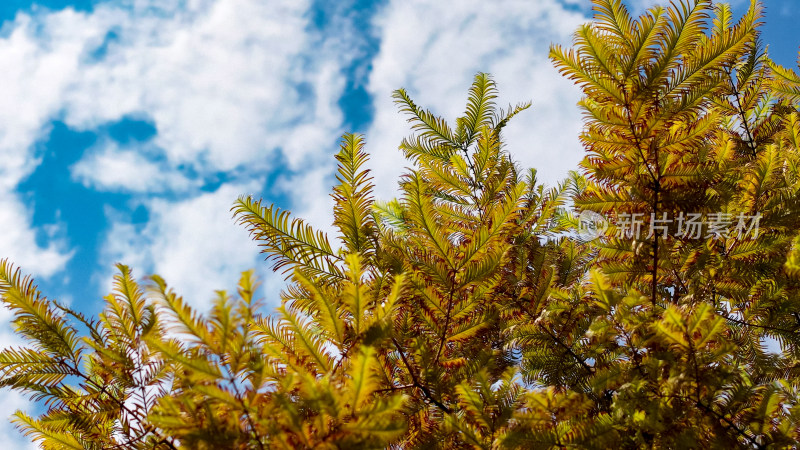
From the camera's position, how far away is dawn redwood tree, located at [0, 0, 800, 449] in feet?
5.09

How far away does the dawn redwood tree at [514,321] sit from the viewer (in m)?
1.55

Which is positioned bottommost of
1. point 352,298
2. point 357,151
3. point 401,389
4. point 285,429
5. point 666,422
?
point 666,422

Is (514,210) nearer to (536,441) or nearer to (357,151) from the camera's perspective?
(357,151)

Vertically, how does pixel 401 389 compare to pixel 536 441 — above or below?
above

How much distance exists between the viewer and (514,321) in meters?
2.85

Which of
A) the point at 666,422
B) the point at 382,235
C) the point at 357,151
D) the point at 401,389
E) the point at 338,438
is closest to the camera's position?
the point at 338,438

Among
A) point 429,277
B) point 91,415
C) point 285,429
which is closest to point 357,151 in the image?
point 429,277

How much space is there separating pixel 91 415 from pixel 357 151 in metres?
1.34

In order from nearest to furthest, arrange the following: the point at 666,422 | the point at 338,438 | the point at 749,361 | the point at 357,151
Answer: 1. the point at 338,438
2. the point at 666,422
3. the point at 357,151
4. the point at 749,361

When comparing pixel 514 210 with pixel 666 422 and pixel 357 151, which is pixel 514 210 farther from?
pixel 666 422

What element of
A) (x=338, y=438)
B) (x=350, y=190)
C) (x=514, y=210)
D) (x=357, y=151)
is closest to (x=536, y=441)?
(x=338, y=438)

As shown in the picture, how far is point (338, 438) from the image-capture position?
145 centimetres

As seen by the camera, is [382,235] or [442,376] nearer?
[442,376]

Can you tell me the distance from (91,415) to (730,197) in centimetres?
272
